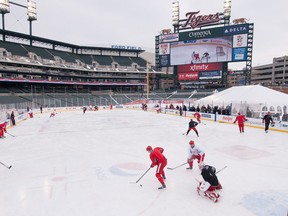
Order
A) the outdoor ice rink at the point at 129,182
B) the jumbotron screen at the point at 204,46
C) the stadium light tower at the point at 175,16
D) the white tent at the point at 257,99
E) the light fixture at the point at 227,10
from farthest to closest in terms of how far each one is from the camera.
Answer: the stadium light tower at the point at 175,16
the light fixture at the point at 227,10
the jumbotron screen at the point at 204,46
the white tent at the point at 257,99
the outdoor ice rink at the point at 129,182

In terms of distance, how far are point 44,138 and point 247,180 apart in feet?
41.4

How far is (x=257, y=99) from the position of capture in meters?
19.0

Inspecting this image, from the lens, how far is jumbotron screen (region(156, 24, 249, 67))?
158ft

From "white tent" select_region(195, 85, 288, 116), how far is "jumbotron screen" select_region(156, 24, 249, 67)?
31.0 metres

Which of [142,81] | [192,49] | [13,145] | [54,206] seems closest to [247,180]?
[54,206]

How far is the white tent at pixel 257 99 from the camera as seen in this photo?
18.1 m

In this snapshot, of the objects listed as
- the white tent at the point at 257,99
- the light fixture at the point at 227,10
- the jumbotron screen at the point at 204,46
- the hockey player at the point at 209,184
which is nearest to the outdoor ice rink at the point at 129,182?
the hockey player at the point at 209,184

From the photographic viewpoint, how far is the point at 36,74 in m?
52.2

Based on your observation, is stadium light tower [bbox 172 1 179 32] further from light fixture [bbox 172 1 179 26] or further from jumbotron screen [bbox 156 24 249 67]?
jumbotron screen [bbox 156 24 249 67]

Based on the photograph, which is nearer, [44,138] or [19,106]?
[44,138]

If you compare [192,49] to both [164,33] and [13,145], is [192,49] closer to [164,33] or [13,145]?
[164,33]

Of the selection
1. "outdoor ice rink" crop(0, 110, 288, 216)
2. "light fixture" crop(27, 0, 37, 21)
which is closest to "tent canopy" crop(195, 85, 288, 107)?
"outdoor ice rink" crop(0, 110, 288, 216)

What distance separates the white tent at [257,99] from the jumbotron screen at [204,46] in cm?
3096

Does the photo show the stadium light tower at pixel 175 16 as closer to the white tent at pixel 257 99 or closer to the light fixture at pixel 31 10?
the light fixture at pixel 31 10
